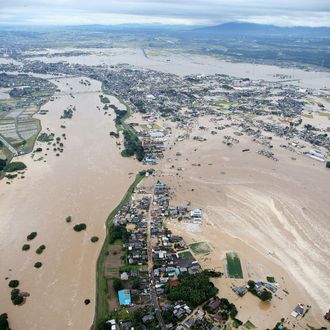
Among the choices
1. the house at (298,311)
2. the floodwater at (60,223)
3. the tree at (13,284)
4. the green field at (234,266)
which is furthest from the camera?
the green field at (234,266)

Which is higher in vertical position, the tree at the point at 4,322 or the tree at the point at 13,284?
the tree at the point at 4,322

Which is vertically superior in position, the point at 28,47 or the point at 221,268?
the point at 221,268

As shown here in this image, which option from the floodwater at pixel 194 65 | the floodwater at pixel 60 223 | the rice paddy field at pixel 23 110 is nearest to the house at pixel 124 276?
the floodwater at pixel 60 223

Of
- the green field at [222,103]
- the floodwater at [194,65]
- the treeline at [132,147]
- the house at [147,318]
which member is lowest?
the floodwater at [194,65]

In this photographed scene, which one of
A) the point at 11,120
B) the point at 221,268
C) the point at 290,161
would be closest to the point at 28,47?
the point at 11,120

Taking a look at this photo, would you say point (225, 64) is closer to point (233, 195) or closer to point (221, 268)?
point (233, 195)

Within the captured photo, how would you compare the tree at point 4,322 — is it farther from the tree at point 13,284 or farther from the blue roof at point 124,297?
the blue roof at point 124,297
